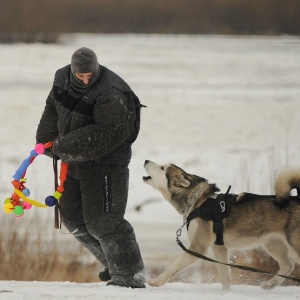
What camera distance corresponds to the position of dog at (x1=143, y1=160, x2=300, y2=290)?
4.82m

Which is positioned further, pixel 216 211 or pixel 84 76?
pixel 216 211

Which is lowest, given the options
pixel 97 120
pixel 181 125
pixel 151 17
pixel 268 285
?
pixel 268 285

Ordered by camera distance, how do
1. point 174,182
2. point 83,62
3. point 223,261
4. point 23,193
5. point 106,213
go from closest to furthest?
point 83,62
point 106,213
point 23,193
point 223,261
point 174,182

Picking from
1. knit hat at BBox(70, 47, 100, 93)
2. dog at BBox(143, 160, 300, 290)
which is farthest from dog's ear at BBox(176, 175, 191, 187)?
knit hat at BBox(70, 47, 100, 93)

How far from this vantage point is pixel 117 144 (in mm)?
4430

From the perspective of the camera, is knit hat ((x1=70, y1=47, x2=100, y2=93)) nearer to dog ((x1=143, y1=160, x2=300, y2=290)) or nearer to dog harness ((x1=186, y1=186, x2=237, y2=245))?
dog ((x1=143, y1=160, x2=300, y2=290))

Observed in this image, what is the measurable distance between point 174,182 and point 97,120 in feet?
3.30

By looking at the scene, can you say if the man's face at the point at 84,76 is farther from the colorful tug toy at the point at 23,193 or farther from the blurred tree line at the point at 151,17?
the blurred tree line at the point at 151,17

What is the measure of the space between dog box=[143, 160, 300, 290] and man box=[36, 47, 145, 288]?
0.47 meters

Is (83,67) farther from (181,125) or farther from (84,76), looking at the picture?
(181,125)

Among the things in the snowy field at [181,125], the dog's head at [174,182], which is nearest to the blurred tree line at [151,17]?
the snowy field at [181,125]

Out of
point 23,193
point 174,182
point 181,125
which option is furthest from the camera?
point 181,125

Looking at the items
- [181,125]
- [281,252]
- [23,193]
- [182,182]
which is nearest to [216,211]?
[182,182]

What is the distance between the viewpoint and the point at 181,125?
1525 centimetres
